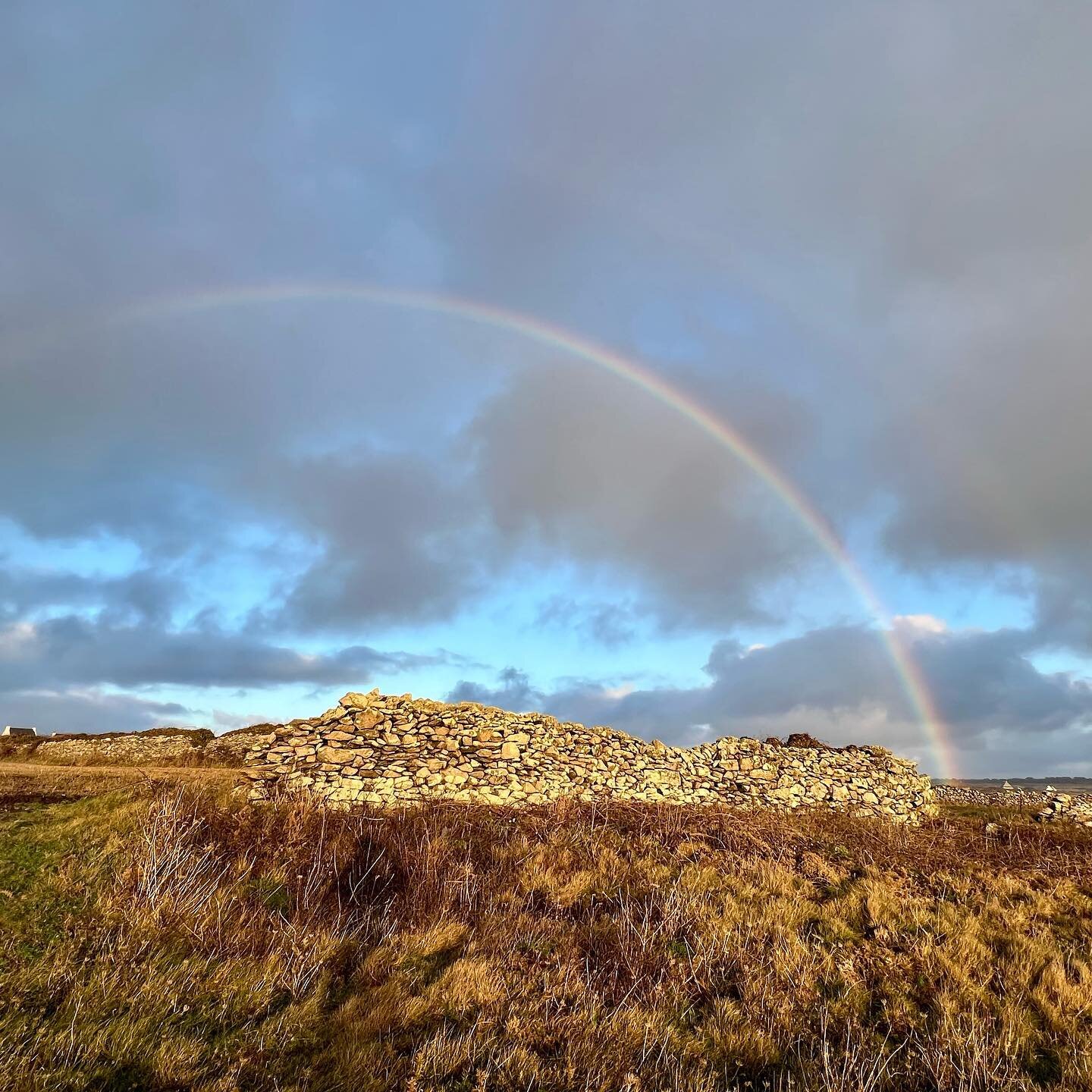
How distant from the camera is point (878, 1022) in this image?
7.80 meters

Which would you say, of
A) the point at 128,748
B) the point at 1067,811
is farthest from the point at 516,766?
the point at 128,748

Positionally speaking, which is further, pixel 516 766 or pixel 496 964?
pixel 516 766

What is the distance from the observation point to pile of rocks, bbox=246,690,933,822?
18.2 metres

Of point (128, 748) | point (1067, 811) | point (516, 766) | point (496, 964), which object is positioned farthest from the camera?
point (128, 748)

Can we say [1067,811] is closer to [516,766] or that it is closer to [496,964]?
[516,766]

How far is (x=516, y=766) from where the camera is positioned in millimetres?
19594

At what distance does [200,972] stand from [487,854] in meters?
6.62

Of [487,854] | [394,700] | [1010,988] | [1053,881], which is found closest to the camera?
[1010,988]

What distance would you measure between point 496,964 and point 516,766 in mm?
11643

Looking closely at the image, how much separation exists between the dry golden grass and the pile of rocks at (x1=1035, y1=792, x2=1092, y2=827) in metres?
10.8

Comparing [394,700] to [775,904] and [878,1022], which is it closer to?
[775,904]

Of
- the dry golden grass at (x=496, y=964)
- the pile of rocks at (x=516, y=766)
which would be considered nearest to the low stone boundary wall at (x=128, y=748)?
the pile of rocks at (x=516, y=766)

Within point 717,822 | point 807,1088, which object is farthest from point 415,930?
point 717,822

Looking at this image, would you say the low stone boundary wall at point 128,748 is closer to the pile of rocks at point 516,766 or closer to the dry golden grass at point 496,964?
the pile of rocks at point 516,766
